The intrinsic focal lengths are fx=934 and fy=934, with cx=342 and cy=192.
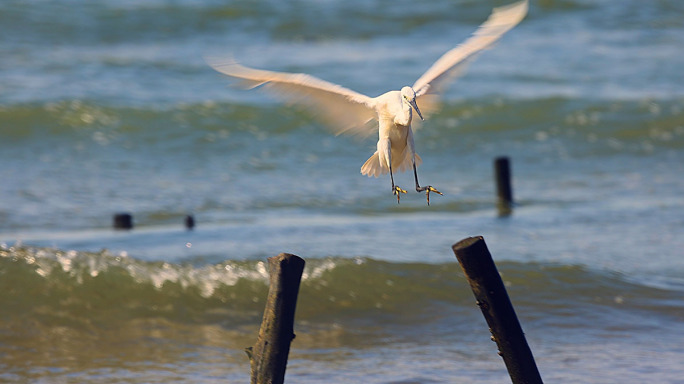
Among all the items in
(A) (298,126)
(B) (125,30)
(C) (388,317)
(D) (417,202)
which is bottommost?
(C) (388,317)

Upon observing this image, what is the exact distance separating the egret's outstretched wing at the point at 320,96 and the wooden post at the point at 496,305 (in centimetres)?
106

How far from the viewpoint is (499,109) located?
57.8ft

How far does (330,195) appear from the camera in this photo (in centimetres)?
1266

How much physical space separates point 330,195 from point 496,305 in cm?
827

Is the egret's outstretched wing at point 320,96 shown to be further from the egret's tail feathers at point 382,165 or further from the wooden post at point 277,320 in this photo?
the wooden post at point 277,320

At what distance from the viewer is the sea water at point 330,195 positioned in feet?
23.2

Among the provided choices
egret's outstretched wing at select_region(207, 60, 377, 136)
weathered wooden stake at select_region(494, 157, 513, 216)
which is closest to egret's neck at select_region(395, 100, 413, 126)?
egret's outstretched wing at select_region(207, 60, 377, 136)

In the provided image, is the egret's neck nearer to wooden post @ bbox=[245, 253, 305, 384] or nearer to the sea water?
wooden post @ bbox=[245, 253, 305, 384]

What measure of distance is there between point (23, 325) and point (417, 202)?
231 inches

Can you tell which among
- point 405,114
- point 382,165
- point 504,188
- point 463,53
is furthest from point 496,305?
point 504,188

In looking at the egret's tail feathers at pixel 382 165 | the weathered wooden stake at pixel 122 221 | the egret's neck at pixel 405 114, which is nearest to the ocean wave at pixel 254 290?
the weathered wooden stake at pixel 122 221

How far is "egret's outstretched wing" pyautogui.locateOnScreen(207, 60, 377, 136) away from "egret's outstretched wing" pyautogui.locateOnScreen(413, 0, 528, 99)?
0.34 m

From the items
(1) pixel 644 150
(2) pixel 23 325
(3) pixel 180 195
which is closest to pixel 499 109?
(1) pixel 644 150

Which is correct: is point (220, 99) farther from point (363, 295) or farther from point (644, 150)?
point (363, 295)
